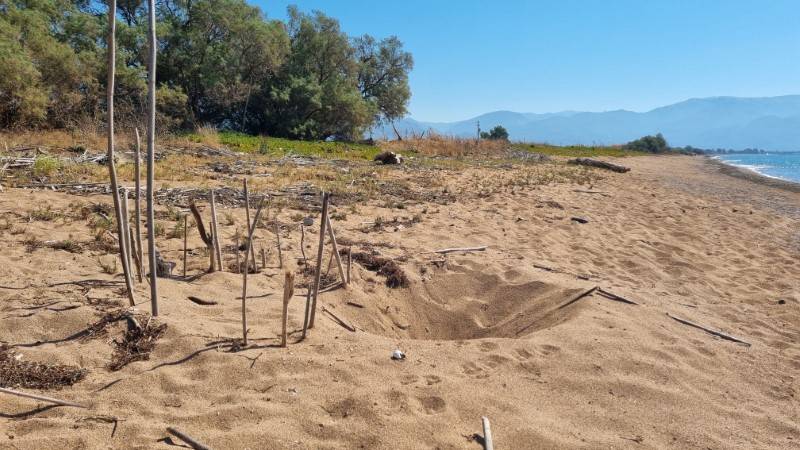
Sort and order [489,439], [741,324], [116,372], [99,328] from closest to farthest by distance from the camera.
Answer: [489,439]
[116,372]
[99,328]
[741,324]


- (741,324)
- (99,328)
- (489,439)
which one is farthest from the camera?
(741,324)

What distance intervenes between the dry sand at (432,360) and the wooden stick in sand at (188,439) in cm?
5

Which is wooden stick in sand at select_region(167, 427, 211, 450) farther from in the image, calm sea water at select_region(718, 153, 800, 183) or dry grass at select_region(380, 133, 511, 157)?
calm sea water at select_region(718, 153, 800, 183)

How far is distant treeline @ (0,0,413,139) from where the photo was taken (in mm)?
13672

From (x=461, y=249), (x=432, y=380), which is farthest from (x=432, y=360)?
(x=461, y=249)

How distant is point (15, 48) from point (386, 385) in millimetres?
14798

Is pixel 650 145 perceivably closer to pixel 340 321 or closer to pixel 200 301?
pixel 340 321

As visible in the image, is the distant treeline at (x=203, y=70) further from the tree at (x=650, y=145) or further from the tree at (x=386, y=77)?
the tree at (x=650, y=145)

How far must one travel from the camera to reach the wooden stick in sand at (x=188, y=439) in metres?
2.21

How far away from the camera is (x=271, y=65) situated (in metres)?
23.1

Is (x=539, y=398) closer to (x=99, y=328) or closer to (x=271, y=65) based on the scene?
(x=99, y=328)

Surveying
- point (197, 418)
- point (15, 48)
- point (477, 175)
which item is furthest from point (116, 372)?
point (15, 48)

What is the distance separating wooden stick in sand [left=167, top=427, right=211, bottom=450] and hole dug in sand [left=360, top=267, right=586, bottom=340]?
5.90 feet

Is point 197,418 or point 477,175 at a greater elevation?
point 477,175
